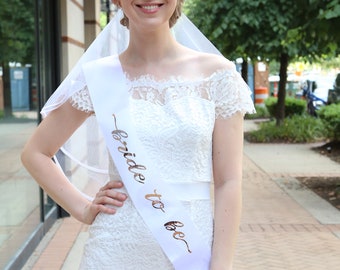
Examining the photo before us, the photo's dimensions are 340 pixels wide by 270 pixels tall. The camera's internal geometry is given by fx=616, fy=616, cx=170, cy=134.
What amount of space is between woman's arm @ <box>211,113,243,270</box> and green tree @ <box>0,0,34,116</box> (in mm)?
3796

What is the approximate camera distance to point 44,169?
1.85 metres

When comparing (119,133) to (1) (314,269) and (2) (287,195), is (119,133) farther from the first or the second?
(2) (287,195)

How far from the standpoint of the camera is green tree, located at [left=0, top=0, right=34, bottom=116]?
5.23 meters

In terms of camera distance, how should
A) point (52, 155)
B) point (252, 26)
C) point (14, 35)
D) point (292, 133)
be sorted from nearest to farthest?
point (52, 155), point (14, 35), point (252, 26), point (292, 133)

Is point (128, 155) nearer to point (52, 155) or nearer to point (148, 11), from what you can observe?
point (52, 155)

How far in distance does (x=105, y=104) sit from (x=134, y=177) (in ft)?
0.73

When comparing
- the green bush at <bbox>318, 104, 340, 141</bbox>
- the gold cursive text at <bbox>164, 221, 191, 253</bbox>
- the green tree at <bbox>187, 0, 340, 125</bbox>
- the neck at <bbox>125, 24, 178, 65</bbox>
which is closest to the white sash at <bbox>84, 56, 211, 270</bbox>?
the gold cursive text at <bbox>164, 221, 191, 253</bbox>

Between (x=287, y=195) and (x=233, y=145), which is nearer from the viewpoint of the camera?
(x=233, y=145)

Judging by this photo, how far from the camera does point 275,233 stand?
6.75 meters

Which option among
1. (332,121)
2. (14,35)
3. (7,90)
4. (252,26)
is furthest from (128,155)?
(252,26)

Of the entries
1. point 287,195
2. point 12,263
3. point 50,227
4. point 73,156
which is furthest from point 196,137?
point 287,195

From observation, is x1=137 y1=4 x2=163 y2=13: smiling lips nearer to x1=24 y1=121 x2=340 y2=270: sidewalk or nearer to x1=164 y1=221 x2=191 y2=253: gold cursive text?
x1=164 y1=221 x2=191 y2=253: gold cursive text

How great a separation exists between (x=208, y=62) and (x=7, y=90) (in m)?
3.82

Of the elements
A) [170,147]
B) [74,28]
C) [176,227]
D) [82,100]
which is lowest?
[176,227]
